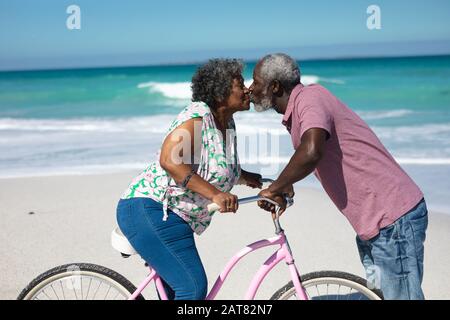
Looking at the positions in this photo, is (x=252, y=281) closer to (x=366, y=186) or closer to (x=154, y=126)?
(x=366, y=186)

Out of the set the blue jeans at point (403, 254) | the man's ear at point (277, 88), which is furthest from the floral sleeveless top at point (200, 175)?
the blue jeans at point (403, 254)

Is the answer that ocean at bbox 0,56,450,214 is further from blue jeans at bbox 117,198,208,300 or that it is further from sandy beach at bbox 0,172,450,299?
blue jeans at bbox 117,198,208,300

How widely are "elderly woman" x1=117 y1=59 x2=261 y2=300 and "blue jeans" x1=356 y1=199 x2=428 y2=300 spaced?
0.80m

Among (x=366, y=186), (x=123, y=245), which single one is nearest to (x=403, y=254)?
(x=366, y=186)

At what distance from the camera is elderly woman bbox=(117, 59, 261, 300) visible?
280 centimetres

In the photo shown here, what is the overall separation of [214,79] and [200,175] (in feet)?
1.56

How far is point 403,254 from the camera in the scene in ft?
9.17

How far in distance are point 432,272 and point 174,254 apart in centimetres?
294

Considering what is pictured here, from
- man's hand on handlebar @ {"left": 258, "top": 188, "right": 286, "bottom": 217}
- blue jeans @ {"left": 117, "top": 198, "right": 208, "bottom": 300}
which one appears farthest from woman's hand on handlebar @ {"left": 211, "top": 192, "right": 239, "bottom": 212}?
blue jeans @ {"left": 117, "top": 198, "right": 208, "bottom": 300}

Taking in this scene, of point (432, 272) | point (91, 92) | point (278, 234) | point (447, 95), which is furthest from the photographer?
point (91, 92)
